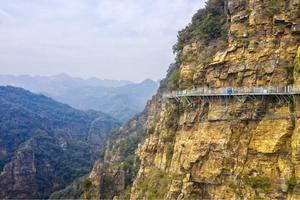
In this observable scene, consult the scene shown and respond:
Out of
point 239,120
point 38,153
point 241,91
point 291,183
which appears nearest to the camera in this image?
point 291,183

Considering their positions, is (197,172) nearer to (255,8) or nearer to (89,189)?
(255,8)

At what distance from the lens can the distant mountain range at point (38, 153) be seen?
9775cm

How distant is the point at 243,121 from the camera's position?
34.2 m

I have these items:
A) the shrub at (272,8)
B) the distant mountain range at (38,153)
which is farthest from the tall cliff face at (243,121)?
the distant mountain range at (38,153)

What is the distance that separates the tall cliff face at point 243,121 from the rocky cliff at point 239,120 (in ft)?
0.24

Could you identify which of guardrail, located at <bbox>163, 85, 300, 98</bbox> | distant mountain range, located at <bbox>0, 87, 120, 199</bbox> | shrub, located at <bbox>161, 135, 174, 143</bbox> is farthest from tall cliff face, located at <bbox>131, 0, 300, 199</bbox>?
distant mountain range, located at <bbox>0, 87, 120, 199</bbox>

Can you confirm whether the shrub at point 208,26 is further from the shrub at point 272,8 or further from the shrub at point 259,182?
the shrub at point 259,182

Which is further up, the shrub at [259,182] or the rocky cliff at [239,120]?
the rocky cliff at [239,120]

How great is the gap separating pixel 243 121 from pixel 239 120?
38cm

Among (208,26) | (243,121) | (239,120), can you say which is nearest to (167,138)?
(239,120)

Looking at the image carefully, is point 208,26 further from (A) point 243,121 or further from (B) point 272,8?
(A) point 243,121

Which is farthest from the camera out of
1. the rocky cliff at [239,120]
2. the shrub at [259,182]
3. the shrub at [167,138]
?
the shrub at [167,138]

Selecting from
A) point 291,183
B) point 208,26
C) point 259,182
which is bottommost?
point 259,182

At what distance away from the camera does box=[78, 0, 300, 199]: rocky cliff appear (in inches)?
1209
